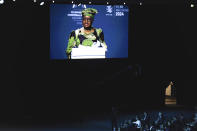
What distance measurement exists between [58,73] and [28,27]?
51.3 inches

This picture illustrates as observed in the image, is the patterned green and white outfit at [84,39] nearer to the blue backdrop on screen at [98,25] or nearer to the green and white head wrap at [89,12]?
the blue backdrop on screen at [98,25]

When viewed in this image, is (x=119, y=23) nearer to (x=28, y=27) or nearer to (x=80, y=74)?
(x=80, y=74)

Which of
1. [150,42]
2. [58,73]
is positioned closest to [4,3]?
[58,73]

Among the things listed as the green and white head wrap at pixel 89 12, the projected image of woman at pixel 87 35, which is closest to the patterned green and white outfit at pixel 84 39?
the projected image of woman at pixel 87 35

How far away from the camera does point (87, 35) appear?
912 centimetres

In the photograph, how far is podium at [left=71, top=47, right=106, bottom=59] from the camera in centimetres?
908

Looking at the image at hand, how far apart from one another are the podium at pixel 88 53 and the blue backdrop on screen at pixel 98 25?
0.18 metres

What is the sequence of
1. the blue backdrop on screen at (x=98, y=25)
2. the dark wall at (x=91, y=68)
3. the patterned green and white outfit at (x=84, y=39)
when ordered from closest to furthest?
the dark wall at (x=91, y=68) → the blue backdrop on screen at (x=98, y=25) → the patterned green and white outfit at (x=84, y=39)

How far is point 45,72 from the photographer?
8969 millimetres


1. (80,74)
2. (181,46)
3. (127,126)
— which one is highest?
(181,46)

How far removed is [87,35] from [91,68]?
873 mm

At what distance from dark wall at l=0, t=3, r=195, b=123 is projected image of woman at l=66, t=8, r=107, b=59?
47 cm

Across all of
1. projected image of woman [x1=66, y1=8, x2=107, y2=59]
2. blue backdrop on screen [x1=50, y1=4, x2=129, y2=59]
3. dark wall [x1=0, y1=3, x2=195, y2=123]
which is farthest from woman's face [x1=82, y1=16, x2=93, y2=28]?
dark wall [x1=0, y1=3, x2=195, y2=123]

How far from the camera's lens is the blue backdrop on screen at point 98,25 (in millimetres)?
8852
